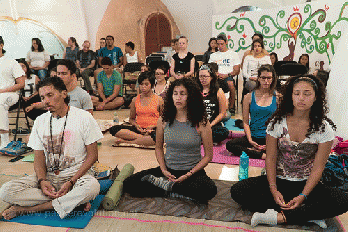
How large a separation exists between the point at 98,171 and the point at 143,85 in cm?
149

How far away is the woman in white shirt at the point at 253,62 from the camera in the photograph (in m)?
6.05

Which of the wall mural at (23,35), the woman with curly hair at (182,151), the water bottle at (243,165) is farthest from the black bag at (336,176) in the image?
the wall mural at (23,35)

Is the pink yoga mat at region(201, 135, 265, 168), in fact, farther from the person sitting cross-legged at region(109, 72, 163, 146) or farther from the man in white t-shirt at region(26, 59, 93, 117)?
the man in white t-shirt at region(26, 59, 93, 117)

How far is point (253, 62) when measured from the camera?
6141mm

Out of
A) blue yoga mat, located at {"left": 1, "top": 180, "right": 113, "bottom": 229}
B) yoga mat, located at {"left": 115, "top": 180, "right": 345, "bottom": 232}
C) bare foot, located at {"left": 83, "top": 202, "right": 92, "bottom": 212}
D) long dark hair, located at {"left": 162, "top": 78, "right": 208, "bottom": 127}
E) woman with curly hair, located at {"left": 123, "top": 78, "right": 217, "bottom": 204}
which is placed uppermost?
long dark hair, located at {"left": 162, "top": 78, "right": 208, "bottom": 127}

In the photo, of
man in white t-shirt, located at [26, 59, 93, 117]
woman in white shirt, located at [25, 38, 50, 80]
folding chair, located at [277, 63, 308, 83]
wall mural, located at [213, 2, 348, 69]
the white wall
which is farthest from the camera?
the white wall

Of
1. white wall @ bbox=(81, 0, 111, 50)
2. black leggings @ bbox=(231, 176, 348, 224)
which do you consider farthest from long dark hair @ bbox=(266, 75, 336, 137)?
white wall @ bbox=(81, 0, 111, 50)

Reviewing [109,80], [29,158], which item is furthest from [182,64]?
[29,158]

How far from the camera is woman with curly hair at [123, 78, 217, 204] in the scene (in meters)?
2.95

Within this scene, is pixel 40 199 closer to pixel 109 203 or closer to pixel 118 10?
pixel 109 203

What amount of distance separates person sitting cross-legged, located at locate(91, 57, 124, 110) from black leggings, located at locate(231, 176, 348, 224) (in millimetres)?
4326

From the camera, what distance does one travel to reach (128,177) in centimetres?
316

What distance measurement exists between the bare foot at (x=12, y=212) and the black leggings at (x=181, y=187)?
2.89ft

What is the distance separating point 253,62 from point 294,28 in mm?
2923
